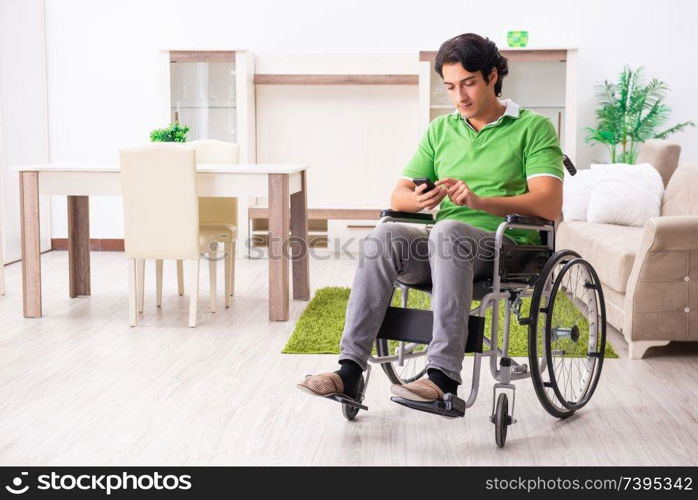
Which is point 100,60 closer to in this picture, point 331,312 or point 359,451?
point 331,312

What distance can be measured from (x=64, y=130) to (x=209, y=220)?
7.70 ft

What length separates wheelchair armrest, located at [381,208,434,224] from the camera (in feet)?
8.84

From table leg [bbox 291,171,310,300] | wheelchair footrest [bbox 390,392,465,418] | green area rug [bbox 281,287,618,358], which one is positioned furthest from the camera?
table leg [bbox 291,171,310,300]

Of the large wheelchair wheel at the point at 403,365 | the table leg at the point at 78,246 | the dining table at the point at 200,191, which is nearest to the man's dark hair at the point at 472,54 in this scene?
the large wheelchair wheel at the point at 403,365

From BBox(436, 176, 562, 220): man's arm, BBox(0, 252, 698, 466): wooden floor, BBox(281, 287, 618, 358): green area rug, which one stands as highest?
Result: BBox(436, 176, 562, 220): man's arm

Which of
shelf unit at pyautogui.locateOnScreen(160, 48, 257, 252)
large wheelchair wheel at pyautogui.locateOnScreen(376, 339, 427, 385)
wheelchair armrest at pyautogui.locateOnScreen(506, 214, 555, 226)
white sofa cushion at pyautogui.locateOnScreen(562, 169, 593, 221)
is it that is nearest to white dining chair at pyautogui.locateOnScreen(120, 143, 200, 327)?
large wheelchair wheel at pyautogui.locateOnScreen(376, 339, 427, 385)

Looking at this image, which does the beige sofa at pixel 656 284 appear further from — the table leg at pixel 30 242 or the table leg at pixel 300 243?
the table leg at pixel 30 242

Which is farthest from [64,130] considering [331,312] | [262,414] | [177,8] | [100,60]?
[262,414]

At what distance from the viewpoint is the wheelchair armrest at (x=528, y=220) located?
242 cm

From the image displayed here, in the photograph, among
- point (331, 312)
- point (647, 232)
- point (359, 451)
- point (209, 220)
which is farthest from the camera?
point (209, 220)

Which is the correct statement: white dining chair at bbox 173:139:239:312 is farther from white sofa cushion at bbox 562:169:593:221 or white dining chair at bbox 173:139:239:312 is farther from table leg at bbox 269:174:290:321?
white sofa cushion at bbox 562:169:593:221

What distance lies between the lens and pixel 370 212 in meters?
6.41

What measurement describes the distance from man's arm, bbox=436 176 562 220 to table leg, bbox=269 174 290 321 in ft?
5.30

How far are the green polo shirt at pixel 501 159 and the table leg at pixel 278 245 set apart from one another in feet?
4.68
